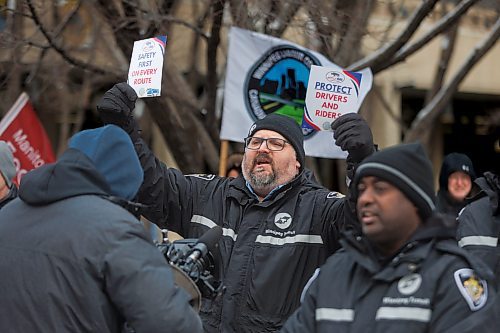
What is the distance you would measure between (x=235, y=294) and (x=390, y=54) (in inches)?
170

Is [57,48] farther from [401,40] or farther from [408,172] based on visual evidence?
[408,172]

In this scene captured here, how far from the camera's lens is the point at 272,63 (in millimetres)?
7426

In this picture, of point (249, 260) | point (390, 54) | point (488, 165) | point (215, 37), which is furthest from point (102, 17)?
point (488, 165)

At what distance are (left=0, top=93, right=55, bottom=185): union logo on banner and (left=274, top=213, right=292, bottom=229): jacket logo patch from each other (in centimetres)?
488

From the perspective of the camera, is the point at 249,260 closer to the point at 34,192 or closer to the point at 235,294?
the point at 235,294

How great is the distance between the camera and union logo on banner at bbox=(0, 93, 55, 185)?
8992 millimetres

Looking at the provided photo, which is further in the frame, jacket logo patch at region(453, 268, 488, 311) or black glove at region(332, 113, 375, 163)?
black glove at region(332, 113, 375, 163)

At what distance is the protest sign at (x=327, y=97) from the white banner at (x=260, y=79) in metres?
1.30

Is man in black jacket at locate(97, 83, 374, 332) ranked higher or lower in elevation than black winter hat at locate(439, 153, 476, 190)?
higher

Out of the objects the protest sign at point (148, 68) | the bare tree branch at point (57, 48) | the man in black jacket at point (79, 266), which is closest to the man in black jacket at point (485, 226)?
the protest sign at point (148, 68)

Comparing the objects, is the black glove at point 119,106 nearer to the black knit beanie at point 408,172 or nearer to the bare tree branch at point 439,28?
the black knit beanie at point 408,172

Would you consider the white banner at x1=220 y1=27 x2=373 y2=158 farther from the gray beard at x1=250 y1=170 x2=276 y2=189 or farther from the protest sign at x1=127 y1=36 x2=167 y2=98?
the gray beard at x1=250 y1=170 x2=276 y2=189

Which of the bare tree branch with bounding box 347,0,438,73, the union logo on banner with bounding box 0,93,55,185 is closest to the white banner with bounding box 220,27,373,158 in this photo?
the bare tree branch with bounding box 347,0,438,73

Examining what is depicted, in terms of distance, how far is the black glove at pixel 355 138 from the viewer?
4.36 m
